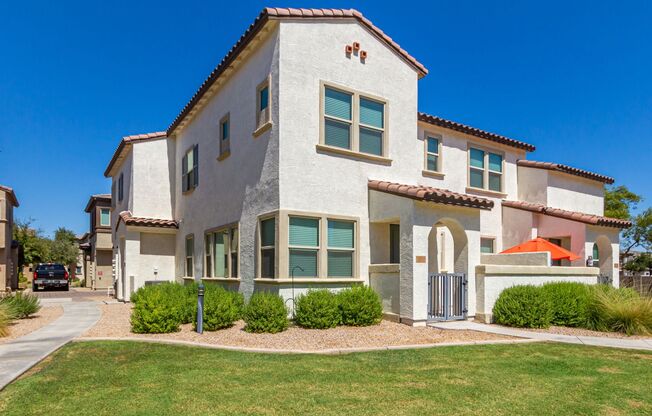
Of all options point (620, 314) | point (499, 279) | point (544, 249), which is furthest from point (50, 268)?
point (620, 314)

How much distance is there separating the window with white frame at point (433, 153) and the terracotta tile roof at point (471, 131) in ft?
1.94

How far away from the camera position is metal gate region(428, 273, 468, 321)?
12383 mm

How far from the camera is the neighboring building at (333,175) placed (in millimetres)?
12273

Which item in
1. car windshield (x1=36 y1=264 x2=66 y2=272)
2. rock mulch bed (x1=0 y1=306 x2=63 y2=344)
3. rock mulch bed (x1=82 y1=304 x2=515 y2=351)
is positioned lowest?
car windshield (x1=36 y1=264 x2=66 y2=272)

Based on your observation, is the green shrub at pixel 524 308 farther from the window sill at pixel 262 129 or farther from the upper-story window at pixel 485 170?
the window sill at pixel 262 129

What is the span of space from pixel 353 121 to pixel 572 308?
7.97 metres

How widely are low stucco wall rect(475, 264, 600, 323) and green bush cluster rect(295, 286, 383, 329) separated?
115 inches

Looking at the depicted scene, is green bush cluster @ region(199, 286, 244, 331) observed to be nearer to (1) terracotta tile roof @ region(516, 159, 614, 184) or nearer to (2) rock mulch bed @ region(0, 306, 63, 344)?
(2) rock mulch bed @ region(0, 306, 63, 344)

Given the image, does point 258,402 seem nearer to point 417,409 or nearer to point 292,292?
point 417,409

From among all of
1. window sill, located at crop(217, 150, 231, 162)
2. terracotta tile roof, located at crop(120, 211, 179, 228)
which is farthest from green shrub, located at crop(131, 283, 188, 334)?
terracotta tile roof, located at crop(120, 211, 179, 228)

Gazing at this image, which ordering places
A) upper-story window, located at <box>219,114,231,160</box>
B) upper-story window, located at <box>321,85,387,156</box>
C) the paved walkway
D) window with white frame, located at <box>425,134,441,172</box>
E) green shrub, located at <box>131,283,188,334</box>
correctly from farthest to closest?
window with white frame, located at <box>425,134,441,172</box>
upper-story window, located at <box>219,114,231,160</box>
upper-story window, located at <box>321,85,387,156</box>
green shrub, located at <box>131,283,188,334</box>
the paved walkway

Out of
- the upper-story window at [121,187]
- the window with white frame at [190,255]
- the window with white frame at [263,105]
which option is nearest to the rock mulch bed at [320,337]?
the window with white frame at [263,105]

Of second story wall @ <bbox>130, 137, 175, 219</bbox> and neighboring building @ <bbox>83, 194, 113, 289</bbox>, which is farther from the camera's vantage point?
neighboring building @ <bbox>83, 194, 113, 289</bbox>

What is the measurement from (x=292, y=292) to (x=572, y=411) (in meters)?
7.60
